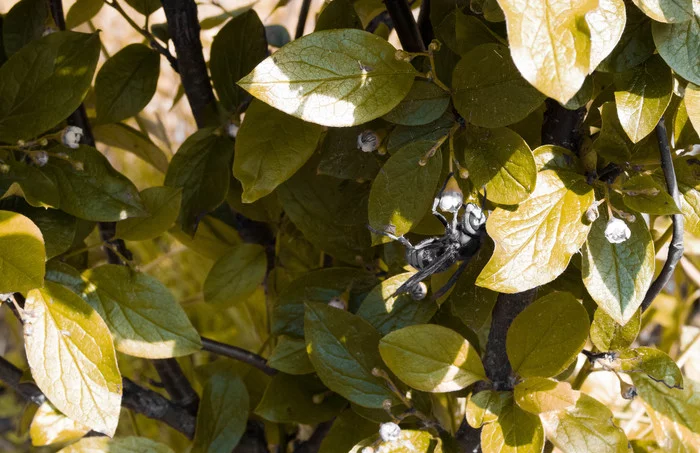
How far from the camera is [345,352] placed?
50cm

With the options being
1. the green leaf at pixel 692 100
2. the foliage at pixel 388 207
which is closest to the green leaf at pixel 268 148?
the foliage at pixel 388 207

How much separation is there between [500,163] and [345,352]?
0.60 feet

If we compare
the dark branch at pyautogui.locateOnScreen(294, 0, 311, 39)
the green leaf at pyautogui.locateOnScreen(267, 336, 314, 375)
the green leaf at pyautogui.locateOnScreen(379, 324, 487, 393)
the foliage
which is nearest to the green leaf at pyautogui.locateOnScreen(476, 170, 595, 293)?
the foliage

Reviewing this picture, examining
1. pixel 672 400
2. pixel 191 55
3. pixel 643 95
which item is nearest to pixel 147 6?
pixel 191 55

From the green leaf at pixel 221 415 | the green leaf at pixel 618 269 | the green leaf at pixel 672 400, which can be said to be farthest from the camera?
the green leaf at pixel 221 415

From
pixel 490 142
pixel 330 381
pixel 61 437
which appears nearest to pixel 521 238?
pixel 490 142

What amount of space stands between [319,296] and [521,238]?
225 mm

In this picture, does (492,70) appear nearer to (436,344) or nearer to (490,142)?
(490,142)

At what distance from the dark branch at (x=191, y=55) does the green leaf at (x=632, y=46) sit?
323mm

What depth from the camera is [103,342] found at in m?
0.46

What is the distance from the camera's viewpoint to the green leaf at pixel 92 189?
0.49 m

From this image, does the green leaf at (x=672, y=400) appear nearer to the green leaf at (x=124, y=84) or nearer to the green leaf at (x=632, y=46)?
the green leaf at (x=632, y=46)

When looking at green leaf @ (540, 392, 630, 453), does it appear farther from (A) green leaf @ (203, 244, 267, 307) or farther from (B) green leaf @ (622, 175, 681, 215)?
(A) green leaf @ (203, 244, 267, 307)

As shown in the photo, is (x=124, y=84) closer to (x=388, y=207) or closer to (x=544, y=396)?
(x=388, y=207)
